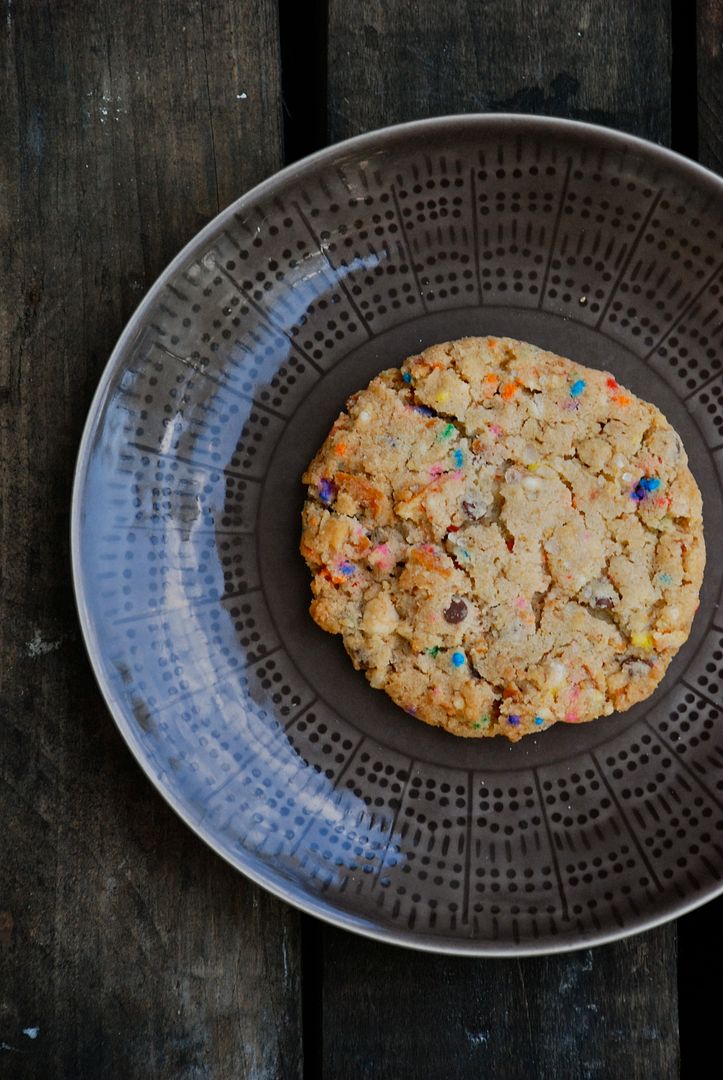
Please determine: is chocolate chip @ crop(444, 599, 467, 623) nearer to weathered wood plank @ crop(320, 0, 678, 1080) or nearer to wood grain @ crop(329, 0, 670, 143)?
weathered wood plank @ crop(320, 0, 678, 1080)

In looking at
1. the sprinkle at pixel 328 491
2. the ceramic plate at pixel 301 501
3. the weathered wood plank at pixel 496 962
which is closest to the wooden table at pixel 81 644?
the weathered wood plank at pixel 496 962

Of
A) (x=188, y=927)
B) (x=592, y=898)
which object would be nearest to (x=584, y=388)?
(x=592, y=898)

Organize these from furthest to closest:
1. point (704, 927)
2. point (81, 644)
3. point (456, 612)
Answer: point (704, 927)
point (81, 644)
point (456, 612)

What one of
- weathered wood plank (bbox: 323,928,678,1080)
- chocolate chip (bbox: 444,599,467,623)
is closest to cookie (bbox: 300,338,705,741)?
chocolate chip (bbox: 444,599,467,623)

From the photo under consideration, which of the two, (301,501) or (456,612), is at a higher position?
(301,501)

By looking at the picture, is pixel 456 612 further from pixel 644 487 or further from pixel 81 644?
pixel 81 644

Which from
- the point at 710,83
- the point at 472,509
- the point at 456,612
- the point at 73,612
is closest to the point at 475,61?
the point at 710,83
